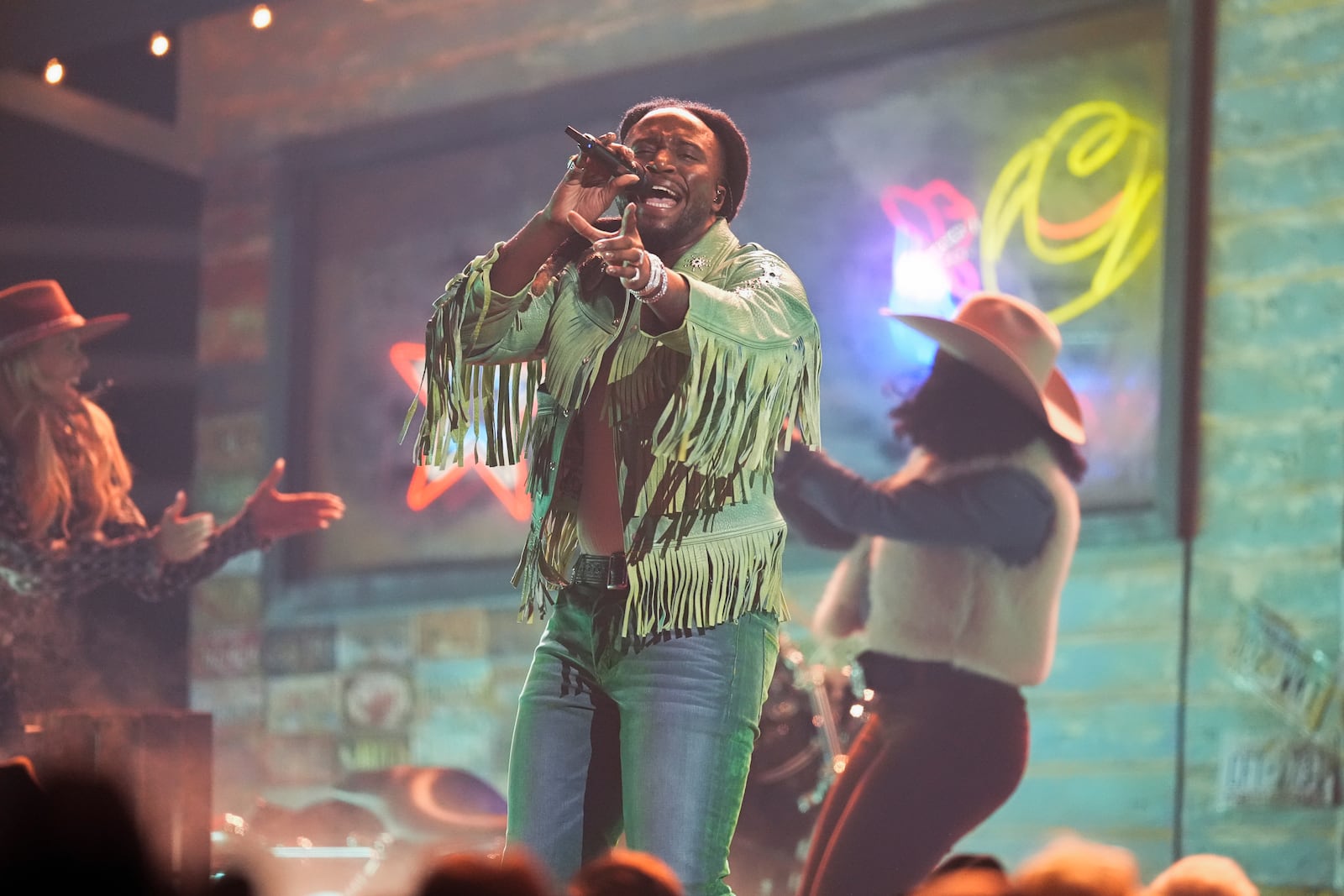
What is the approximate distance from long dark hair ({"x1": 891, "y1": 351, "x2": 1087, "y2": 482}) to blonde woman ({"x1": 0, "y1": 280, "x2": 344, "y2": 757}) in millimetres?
1721

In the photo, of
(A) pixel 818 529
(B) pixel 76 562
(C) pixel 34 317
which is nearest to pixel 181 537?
(B) pixel 76 562

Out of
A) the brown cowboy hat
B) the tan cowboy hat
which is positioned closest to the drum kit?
the tan cowboy hat

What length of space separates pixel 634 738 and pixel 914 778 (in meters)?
1.69

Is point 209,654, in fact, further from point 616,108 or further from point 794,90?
point 794,90

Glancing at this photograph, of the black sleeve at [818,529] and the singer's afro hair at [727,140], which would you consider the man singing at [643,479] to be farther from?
the black sleeve at [818,529]

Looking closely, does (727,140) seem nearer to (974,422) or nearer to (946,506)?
(946,506)

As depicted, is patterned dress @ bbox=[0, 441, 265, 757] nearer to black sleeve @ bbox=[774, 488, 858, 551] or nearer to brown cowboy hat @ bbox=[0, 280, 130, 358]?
brown cowboy hat @ bbox=[0, 280, 130, 358]

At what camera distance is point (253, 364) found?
5.63 m

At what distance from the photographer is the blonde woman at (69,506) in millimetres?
4641

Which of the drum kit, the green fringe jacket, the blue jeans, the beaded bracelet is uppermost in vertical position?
the beaded bracelet

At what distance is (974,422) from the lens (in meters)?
3.96

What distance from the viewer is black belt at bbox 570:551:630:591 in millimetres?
2061

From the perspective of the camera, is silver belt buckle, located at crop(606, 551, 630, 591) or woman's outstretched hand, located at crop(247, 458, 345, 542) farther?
woman's outstretched hand, located at crop(247, 458, 345, 542)

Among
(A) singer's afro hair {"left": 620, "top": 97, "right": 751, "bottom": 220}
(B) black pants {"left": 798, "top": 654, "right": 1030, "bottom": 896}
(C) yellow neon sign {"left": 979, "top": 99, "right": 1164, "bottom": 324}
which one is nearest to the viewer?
(A) singer's afro hair {"left": 620, "top": 97, "right": 751, "bottom": 220}
